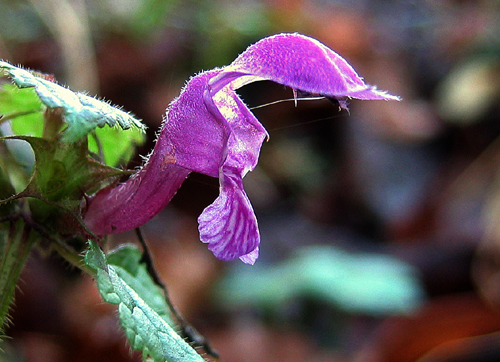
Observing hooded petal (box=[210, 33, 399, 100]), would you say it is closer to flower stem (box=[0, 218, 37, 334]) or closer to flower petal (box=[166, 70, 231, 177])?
flower petal (box=[166, 70, 231, 177])

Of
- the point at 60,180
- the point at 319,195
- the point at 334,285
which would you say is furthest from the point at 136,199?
the point at 319,195

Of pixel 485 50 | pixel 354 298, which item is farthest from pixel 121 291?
pixel 485 50

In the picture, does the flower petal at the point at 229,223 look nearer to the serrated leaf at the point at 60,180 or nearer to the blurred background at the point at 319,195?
the serrated leaf at the point at 60,180

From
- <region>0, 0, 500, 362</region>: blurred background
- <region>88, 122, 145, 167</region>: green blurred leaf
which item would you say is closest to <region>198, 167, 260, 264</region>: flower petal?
<region>88, 122, 145, 167</region>: green blurred leaf

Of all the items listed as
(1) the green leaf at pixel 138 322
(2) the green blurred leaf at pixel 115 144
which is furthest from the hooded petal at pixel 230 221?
(2) the green blurred leaf at pixel 115 144

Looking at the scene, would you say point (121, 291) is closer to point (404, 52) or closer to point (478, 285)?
point (478, 285)

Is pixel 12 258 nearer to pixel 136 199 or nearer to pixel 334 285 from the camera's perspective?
pixel 136 199
